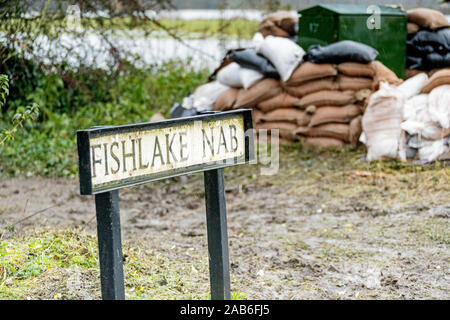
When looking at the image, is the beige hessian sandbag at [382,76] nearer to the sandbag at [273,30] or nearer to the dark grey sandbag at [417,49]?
the dark grey sandbag at [417,49]

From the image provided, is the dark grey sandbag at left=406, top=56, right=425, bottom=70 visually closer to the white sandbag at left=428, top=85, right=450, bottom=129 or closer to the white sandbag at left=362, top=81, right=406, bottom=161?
the white sandbag at left=362, top=81, right=406, bottom=161

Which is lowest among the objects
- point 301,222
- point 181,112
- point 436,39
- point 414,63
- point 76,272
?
point 301,222

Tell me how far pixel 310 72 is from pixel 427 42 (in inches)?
52.8

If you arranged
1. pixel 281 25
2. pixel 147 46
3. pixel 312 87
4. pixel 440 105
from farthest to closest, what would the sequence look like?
1. pixel 147 46
2. pixel 281 25
3. pixel 312 87
4. pixel 440 105

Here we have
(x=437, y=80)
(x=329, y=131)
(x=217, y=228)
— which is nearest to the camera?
(x=217, y=228)

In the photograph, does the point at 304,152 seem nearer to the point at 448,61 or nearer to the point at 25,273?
the point at 448,61

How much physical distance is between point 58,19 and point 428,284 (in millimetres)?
Result: 5655

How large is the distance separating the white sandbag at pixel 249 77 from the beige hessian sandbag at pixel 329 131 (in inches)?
28.8

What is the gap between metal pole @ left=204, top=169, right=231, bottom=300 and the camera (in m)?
2.81

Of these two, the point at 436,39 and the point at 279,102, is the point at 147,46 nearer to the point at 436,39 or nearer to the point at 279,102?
the point at 279,102

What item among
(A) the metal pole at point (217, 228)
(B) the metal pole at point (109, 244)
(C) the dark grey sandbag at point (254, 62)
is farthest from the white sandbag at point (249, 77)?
(B) the metal pole at point (109, 244)

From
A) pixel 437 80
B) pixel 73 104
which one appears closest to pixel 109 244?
pixel 437 80

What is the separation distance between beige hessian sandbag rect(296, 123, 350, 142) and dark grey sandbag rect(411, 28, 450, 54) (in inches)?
51.2

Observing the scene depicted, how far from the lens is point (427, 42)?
24.4 feet
